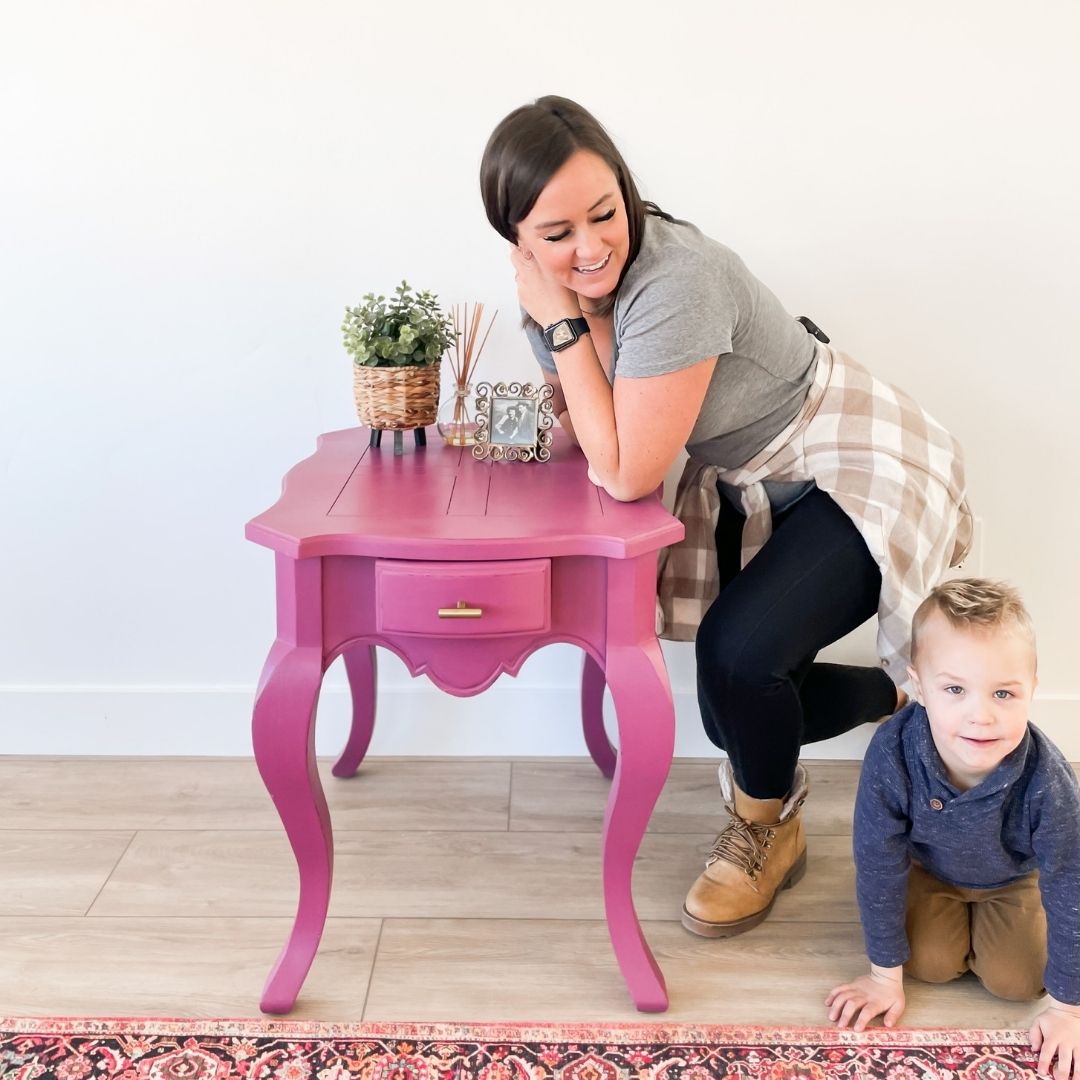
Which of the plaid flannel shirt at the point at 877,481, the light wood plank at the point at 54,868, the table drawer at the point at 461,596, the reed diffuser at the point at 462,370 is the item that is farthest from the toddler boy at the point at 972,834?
the light wood plank at the point at 54,868

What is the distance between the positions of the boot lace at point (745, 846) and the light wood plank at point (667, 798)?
0.68 ft

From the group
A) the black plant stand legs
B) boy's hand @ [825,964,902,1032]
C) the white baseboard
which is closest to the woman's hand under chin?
the black plant stand legs

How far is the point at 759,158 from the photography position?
1777mm

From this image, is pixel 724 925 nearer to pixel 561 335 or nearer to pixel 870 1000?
pixel 870 1000

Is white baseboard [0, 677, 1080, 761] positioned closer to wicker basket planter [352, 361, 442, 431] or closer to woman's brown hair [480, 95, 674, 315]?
wicker basket planter [352, 361, 442, 431]

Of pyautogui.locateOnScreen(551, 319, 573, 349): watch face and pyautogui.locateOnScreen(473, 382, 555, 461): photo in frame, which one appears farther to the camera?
pyautogui.locateOnScreen(473, 382, 555, 461): photo in frame

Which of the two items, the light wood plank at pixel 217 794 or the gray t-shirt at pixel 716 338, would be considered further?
the light wood plank at pixel 217 794

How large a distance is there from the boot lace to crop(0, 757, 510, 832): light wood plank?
39 cm

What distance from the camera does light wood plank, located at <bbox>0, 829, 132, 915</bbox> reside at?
5.35 ft

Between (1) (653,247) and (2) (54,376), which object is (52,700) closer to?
(2) (54,376)

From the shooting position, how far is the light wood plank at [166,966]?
1.43m

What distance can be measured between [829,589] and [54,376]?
4.22 feet

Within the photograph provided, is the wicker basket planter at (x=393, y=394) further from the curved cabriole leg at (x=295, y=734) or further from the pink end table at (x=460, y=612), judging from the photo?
the curved cabriole leg at (x=295, y=734)

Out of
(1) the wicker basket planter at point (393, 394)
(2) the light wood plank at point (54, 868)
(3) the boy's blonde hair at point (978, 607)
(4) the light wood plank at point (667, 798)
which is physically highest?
(1) the wicker basket planter at point (393, 394)
